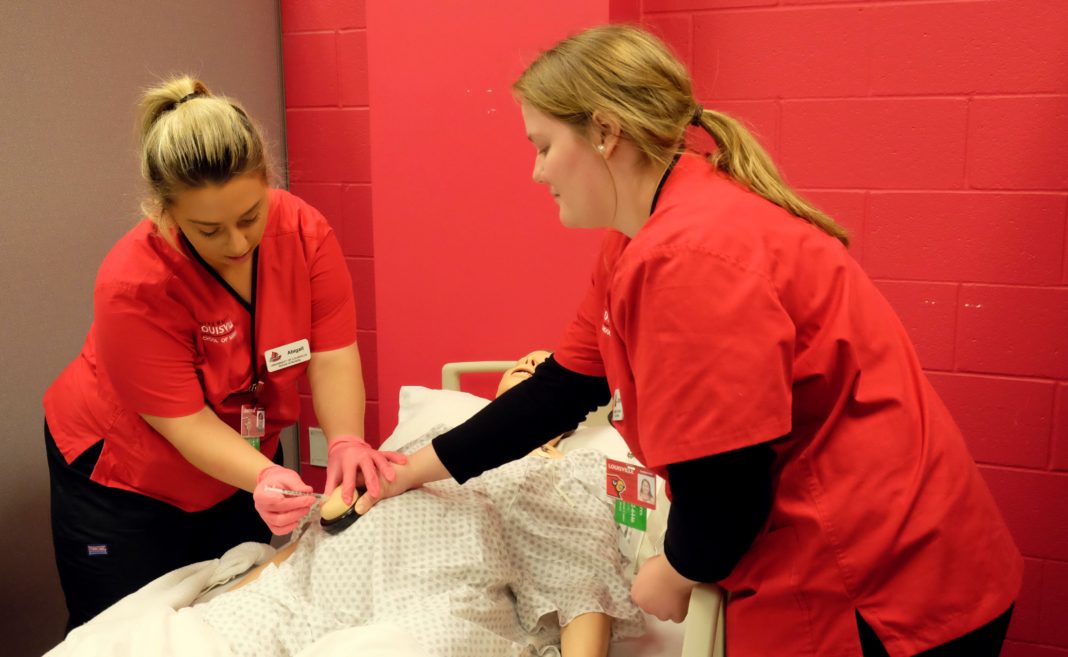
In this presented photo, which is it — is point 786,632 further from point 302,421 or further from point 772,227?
point 302,421

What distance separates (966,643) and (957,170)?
139 centimetres

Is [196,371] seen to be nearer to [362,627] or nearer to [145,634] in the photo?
[145,634]

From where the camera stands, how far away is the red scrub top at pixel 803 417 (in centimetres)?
100

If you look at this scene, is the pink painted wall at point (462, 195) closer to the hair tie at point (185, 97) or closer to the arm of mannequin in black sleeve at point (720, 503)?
the hair tie at point (185, 97)

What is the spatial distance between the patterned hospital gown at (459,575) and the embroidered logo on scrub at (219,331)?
0.37m

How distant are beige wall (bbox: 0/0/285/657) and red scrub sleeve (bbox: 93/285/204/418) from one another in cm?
50

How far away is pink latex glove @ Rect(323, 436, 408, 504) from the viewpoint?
1.62 m

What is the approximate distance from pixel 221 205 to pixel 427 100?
3.15 ft

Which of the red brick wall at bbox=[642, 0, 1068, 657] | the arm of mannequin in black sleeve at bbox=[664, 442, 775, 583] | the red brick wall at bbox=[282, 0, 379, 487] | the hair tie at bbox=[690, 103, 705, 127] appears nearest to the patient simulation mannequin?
the arm of mannequin in black sleeve at bbox=[664, 442, 775, 583]

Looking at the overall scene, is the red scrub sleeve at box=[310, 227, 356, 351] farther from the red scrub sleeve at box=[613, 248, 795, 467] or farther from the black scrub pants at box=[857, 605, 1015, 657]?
the black scrub pants at box=[857, 605, 1015, 657]

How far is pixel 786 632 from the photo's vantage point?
114 centimetres

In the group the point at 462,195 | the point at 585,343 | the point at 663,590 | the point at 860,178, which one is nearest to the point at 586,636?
the point at 663,590

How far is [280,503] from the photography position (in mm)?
1579

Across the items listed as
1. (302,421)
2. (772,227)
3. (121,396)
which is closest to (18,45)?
(121,396)
